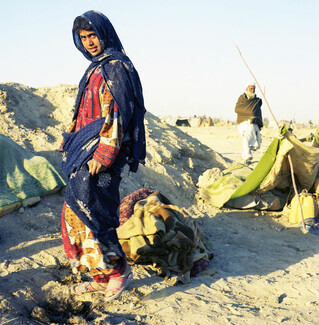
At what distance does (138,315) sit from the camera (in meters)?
2.55

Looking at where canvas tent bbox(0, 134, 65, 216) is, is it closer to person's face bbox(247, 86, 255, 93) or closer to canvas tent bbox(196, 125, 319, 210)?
canvas tent bbox(196, 125, 319, 210)

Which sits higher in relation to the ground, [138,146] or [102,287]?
[138,146]

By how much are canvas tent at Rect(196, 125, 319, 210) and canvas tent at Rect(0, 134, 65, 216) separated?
2.37 m

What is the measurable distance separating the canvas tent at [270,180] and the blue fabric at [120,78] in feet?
9.65

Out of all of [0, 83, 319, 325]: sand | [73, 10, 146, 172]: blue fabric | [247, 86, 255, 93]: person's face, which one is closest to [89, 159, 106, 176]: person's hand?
[73, 10, 146, 172]: blue fabric

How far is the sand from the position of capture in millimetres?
2656

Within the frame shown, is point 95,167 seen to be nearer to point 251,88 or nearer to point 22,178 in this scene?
point 22,178

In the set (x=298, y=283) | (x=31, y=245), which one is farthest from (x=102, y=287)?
(x=298, y=283)

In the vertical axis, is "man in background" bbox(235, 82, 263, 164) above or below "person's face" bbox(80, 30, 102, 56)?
below

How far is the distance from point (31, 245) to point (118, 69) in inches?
80.5

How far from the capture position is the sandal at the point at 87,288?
275cm

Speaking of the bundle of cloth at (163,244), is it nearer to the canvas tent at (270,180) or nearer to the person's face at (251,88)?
the canvas tent at (270,180)

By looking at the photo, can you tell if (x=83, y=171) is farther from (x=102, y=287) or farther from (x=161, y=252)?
(x=161, y=252)

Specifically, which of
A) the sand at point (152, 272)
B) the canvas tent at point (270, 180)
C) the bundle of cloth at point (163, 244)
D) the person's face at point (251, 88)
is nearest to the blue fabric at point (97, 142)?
the sand at point (152, 272)
